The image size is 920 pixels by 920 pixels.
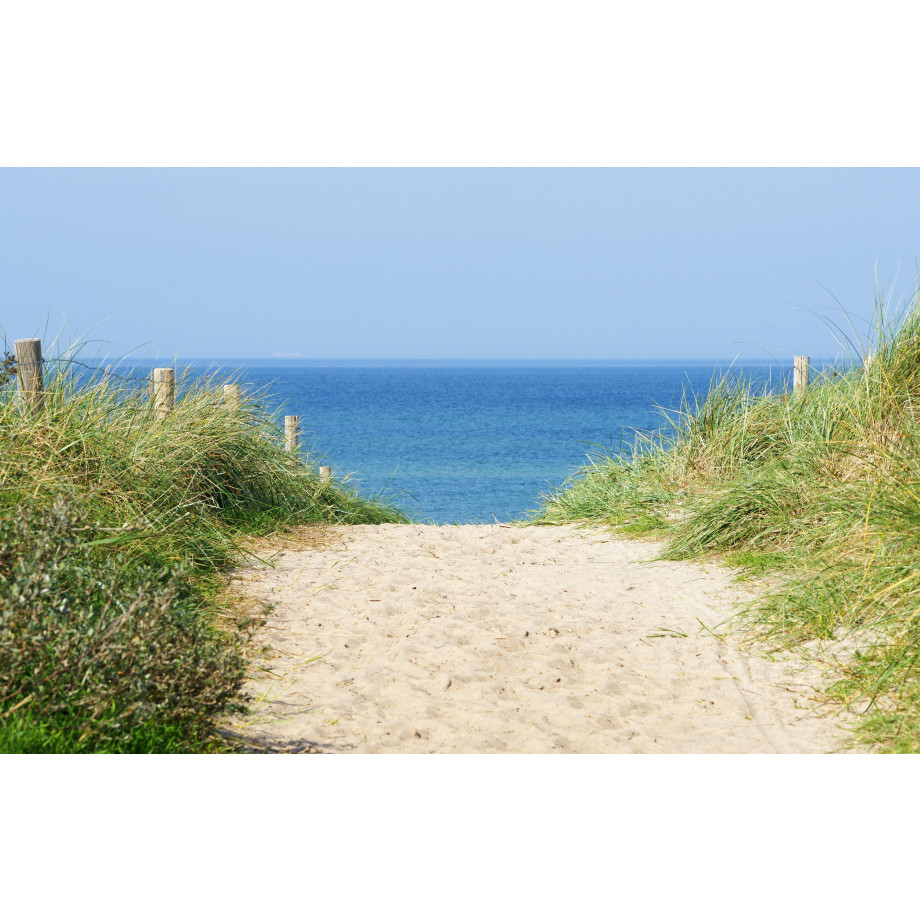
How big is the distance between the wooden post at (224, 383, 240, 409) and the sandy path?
5.14 ft

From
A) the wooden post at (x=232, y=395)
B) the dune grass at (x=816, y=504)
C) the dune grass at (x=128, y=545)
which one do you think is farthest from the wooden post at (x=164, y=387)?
the dune grass at (x=816, y=504)

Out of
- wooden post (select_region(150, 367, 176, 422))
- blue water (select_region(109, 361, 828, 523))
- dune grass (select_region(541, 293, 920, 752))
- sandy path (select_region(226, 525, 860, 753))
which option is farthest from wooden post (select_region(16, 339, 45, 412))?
dune grass (select_region(541, 293, 920, 752))

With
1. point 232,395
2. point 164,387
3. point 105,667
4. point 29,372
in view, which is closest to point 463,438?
point 232,395

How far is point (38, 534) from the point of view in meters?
3.55

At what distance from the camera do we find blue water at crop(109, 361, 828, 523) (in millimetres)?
12277

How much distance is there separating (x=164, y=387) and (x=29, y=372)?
145 cm

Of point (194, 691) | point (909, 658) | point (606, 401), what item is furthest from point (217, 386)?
point (606, 401)

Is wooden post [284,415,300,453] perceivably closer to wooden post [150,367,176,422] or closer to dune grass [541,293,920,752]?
wooden post [150,367,176,422]

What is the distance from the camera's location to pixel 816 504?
5.54m

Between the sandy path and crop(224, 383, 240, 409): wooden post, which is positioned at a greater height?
crop(224, 383, 240, 409): wooden post

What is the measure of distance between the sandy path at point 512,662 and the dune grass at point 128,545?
0.41 metres

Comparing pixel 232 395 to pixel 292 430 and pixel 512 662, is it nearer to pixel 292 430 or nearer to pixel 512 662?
pixel 292 430

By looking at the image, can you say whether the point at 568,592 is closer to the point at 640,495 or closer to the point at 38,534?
the point at 640,495

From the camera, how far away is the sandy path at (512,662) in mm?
3498
